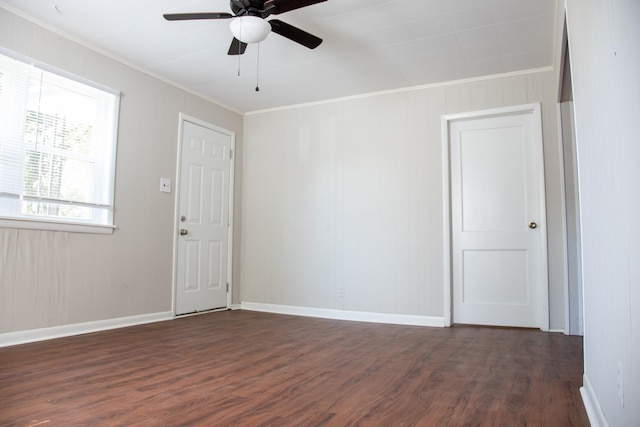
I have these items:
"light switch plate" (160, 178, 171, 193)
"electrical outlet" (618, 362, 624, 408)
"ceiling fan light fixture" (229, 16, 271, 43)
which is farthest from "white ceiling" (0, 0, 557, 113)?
"electrical outlet" (618, 362, 624, 408)

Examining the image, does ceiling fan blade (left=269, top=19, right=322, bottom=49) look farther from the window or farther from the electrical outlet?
the electrical outlet

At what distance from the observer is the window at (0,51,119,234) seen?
3182 mm

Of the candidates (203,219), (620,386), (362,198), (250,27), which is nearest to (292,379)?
(620,386)

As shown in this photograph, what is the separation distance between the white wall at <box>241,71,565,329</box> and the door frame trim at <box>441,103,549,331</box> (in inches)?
2.0

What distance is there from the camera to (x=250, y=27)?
2.65 meters

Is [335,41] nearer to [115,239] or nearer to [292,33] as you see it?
[292,33]

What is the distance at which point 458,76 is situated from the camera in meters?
4.32

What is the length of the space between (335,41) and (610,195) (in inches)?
111

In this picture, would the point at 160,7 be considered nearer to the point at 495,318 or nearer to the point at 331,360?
the point at 331,360

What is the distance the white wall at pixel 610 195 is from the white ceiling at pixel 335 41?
1453 millimetres

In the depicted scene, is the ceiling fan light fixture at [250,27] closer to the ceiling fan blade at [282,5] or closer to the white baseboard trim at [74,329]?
the ceiling fan blade at [282,5]

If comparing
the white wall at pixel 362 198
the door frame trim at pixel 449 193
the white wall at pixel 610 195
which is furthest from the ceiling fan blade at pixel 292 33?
the door frame trim at pixel 449 193

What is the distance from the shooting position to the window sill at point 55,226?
3.14m

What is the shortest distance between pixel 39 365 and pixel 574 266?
4.25 m
